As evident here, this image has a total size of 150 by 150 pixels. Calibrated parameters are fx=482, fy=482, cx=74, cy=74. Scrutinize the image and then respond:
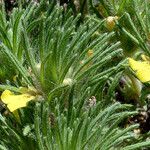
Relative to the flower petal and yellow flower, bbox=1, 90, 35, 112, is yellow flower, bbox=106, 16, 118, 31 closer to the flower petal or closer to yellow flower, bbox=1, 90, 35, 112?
the flower petal

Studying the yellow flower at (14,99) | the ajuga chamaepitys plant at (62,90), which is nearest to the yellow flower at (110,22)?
Result: the ajuga chamaepitys plant at (62,90)

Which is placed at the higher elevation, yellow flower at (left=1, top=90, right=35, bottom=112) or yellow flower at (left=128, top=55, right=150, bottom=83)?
yellow flower at (left=1, top=90, right=35, bottom=112)

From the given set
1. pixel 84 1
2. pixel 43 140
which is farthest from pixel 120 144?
pixel 84 1

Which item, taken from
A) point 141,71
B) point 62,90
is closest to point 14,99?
point 62,90

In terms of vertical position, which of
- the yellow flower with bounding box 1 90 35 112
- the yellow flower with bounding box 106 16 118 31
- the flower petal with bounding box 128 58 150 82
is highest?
the yellow flower with bounding box 1 90 35 112

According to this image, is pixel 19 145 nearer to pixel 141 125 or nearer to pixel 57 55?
pixel 57 55

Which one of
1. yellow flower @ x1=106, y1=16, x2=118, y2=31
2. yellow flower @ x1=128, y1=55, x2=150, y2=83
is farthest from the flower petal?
yellow flower @ x1=106, y1=16, x2=118, y2=31

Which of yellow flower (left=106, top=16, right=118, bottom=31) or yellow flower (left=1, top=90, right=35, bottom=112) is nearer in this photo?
yellow flower (left=1, top=90, right=35, bottom=112)

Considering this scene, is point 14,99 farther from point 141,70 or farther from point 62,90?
point 141,70

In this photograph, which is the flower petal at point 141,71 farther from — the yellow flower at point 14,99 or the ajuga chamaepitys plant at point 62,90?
the yellow flower at point 14,99
